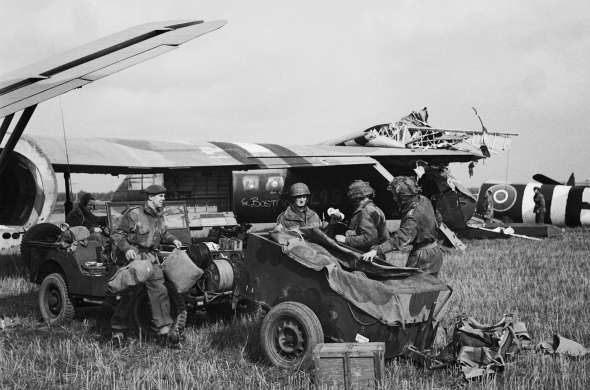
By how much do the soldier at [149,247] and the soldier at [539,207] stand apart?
62.9 feet

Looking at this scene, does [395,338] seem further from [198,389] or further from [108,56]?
[108,56]

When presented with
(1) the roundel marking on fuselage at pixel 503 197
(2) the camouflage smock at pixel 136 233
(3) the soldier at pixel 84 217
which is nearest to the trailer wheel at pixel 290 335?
(2) the camouflage smock at pixel 136 233

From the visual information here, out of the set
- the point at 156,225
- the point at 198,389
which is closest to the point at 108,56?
the point at 156,225

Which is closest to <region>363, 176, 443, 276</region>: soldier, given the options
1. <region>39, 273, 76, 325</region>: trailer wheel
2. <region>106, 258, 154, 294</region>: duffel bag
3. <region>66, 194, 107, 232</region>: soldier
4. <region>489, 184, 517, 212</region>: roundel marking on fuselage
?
<region>106, 258, 154, 294</region>: duffel bag

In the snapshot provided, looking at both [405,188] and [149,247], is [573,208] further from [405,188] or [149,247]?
[149,247]

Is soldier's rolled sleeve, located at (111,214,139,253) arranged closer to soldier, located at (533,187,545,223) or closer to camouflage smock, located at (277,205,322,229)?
camouflage smock, located at (277,205,322,229)

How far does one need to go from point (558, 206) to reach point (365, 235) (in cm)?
1901

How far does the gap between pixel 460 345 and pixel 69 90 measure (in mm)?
4171

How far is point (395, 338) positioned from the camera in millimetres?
5301

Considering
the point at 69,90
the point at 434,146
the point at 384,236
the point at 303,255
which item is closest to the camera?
the point at 69,90

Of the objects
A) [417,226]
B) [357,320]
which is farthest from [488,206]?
[357,320]

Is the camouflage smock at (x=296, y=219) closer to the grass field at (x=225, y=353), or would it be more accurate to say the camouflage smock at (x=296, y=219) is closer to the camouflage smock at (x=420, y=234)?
the grass field at (x=225, y=353)

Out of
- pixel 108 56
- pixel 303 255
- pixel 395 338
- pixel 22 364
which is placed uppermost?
pixel 108 56

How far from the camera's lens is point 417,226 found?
21.5 feet
